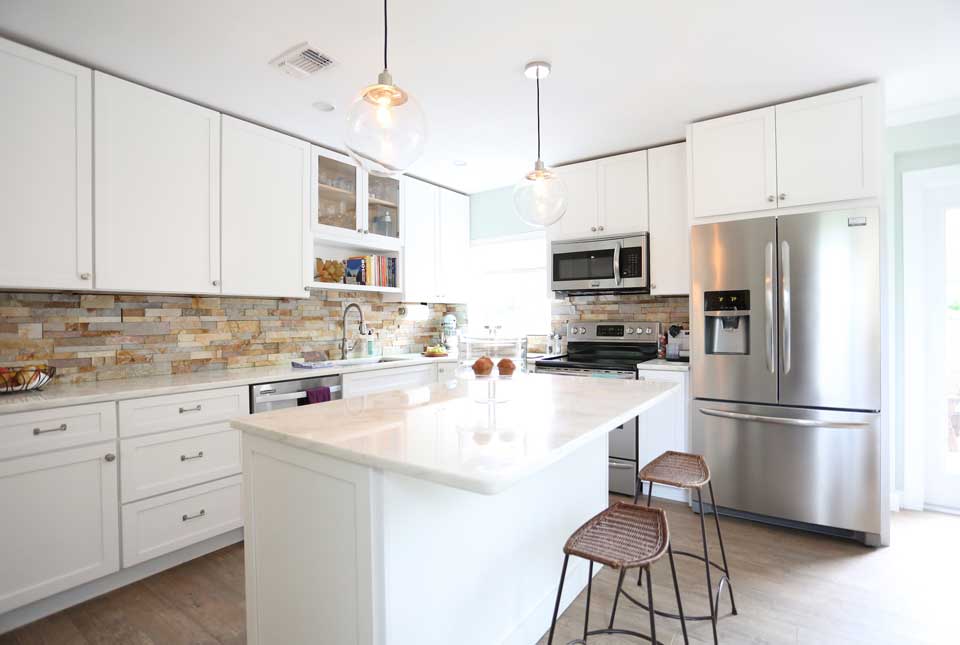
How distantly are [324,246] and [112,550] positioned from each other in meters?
2.39

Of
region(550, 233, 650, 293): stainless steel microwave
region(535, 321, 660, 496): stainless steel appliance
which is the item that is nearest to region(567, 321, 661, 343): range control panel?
region(535, 321, 660, 496): stainless steel appliance

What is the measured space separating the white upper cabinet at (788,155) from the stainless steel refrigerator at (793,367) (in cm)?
16

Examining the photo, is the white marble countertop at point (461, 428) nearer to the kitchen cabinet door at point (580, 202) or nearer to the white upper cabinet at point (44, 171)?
the white upper cabinet at point (44, 171)

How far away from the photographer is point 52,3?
1.94m

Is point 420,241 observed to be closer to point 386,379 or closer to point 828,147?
point 386,379

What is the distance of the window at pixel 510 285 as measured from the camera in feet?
15.4

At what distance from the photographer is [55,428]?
2072mm

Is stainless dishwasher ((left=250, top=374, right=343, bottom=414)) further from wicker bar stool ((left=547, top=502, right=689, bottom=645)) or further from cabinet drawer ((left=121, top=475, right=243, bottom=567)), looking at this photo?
wicker bar stool ((left=547, top=502, right=689, bottom=645))

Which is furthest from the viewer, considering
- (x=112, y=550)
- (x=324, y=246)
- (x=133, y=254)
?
(x=324, y=246)

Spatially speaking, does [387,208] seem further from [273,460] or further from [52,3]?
[273,460]

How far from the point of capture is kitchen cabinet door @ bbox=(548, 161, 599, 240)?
12.9 ft

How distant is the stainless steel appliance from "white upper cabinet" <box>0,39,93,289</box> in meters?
2.98

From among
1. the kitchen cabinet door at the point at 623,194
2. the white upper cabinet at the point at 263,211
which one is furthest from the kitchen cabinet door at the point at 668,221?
the white upper cabinet at the point at 263,211

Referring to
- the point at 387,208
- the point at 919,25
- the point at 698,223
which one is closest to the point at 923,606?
the point at 698,223
